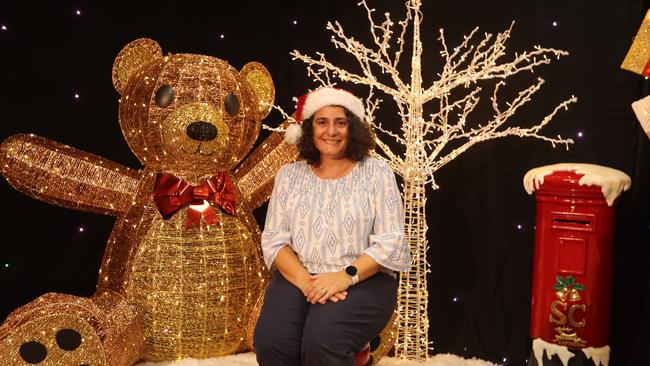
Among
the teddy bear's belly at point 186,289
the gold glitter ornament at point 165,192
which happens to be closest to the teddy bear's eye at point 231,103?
the gold glitter ornament at point 165,192

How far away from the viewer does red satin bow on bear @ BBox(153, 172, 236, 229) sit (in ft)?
10.3

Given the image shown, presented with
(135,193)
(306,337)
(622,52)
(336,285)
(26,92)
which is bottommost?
(306,337)

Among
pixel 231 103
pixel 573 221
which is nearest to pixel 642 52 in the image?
pixel 573 221

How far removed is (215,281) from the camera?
3143 millimetres

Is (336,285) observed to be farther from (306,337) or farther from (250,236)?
(250,236)

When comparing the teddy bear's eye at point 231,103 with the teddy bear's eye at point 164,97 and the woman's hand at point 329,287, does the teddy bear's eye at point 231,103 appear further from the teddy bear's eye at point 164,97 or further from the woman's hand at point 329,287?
the woman's hand at point 329,287

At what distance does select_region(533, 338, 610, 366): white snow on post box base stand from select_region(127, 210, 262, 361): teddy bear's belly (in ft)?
4.24

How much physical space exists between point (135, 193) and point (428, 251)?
4.88 feet

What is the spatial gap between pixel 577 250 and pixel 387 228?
777mm

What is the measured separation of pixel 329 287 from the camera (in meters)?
2.46

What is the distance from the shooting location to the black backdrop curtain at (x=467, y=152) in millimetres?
3055

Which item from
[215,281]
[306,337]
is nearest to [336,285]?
[306,337]

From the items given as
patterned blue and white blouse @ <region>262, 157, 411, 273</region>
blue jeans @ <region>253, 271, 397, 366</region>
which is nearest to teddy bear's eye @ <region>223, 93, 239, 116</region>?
patterned blue and white blouse @ <region>262, 157, 411, 273</region>

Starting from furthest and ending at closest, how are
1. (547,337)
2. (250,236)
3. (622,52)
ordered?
(250,236) → (622,52) → (547,337)
